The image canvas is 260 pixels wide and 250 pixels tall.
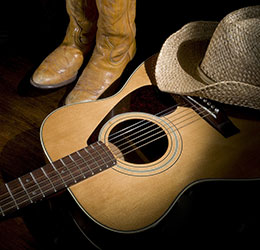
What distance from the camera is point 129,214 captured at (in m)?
0.63

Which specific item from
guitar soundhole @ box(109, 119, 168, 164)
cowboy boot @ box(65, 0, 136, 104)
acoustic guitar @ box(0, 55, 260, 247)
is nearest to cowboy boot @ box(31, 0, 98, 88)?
cowboy boot @ box(65, 0, 136, 104)

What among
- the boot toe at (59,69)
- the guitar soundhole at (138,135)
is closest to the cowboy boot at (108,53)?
the boot toe at (59,69)

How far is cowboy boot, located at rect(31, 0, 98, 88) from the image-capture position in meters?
1.10

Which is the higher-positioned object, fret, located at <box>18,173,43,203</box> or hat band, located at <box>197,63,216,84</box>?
hat band, located at <box>197,63,216,84</box>

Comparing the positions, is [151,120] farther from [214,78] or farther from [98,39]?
[98,39]

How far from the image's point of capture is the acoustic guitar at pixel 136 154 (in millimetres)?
619

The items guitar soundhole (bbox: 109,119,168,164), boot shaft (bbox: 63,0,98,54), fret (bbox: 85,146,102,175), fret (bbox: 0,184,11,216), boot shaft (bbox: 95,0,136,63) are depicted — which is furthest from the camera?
boot shaft (bbox: 63,0,98,54)

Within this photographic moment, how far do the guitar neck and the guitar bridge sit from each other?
1.12 ft

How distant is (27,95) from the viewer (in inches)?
45.6

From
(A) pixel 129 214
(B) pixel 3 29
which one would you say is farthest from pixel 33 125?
(B) pixel 3 29

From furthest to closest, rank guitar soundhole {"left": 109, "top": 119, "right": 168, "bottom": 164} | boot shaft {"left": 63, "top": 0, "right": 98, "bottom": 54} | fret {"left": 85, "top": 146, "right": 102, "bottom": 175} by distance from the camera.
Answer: boot shaft {"left": 63, "top": 0, "right": 98, "bottom": 54} → guitar soundhole {"left": 109, "top": 119, "right": 168, "bottom": 164} → fret {"left": 85, "top": 146, "right": 102, "bottom": 175}

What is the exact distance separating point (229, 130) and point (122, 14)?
556 mm

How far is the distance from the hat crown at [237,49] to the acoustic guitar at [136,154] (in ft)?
0.39

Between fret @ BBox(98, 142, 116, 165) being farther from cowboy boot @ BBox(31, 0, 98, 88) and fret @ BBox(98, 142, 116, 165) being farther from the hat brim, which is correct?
cowboy boot @ BBox(31, 0, 98, 88)
